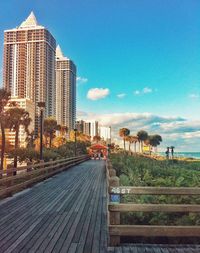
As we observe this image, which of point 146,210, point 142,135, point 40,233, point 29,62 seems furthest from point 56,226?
point 142,135

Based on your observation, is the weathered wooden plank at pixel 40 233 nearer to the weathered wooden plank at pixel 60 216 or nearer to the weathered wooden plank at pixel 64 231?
the weathered wooden plank at pixel 60 216

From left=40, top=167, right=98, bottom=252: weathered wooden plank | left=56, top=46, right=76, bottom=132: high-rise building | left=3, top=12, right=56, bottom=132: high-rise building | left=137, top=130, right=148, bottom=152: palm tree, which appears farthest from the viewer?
left=137, top=130, right=148, bottom=152: palm tree

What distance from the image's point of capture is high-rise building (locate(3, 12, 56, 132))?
90.6 meters

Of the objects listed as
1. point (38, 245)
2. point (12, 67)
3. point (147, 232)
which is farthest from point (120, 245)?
point (12, 67)

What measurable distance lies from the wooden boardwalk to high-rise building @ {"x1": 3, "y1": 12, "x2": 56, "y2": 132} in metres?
79.9

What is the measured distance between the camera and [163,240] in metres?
5.40

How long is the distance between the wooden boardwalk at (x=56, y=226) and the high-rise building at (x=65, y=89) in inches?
3879

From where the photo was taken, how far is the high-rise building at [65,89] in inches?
4277

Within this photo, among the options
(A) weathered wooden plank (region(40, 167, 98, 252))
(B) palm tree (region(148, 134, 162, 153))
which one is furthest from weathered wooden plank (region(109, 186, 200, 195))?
(B) palm tree (region(148, 134, 162, 153))

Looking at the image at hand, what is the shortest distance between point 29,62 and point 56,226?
95.7 metres

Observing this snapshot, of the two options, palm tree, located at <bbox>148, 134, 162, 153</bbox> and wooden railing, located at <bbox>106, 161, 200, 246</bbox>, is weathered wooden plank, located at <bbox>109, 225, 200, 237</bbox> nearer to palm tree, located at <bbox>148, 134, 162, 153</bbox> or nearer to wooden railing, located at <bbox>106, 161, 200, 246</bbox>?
wooden railing, located at <bbox>106, 161, 200, 246</bbox>

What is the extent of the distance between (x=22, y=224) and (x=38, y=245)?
1.63 meters

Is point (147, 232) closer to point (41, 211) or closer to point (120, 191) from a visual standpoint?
point (120, 191)

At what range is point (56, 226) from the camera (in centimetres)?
647
